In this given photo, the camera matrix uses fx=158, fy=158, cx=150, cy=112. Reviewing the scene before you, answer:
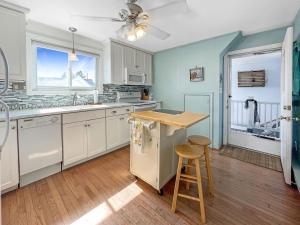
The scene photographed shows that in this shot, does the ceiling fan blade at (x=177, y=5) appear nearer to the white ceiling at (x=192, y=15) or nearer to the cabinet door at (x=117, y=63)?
the white ceiling at (x=192, y=15)

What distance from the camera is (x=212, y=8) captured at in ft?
6.84

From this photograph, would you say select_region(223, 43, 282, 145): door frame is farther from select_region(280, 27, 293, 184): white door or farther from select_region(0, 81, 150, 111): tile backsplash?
select_region(0, 81, 150, 111): tile backsplash

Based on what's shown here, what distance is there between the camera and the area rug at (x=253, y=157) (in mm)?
2665

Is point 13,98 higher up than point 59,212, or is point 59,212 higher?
point 13,98

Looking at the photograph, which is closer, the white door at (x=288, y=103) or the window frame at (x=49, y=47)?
the white door at (x=288, y=103)

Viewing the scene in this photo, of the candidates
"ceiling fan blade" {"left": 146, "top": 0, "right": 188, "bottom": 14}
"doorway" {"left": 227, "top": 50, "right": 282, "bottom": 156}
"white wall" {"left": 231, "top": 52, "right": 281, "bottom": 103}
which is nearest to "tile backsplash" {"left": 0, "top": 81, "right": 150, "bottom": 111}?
"ceiling fan blade" {"left": 146, "top": 0, "right": 188, "bottom": 14}

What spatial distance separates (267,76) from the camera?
473cm

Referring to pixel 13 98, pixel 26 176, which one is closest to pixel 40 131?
pixel 26 176

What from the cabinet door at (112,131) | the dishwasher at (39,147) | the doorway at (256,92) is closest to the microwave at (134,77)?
the cabinet door at (112,131)

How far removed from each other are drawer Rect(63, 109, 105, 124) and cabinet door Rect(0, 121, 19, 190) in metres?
0.62

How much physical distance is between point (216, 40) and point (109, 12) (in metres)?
2.13

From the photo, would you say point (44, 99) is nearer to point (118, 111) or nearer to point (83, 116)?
point (83, 116)

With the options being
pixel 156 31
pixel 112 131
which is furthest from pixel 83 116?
pixel 156 31

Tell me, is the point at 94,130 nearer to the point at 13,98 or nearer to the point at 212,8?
the point at 13,98
